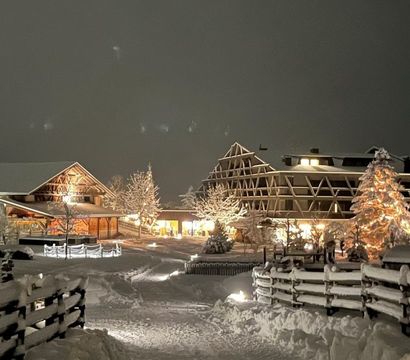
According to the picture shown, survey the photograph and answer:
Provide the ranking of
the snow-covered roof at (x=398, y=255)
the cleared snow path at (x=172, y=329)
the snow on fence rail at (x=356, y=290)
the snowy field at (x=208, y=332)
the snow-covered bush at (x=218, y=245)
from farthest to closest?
the snow-covered bush at (x=218, y=245)
the cleared snow path at (x=172, y=329)
the snow-covered roof at (x=398, y=255)
the snow on fence rail at (x=356, y=290)
the snowy field at (x=208, y=332)

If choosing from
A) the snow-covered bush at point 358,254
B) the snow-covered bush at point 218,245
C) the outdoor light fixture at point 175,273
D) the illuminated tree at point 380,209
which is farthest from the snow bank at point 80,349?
the snow-covered bush at point 218,245

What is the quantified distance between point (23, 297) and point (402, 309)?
599 cm

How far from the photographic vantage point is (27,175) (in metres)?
57.7

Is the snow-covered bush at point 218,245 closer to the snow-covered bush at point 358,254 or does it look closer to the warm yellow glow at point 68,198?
the snow-covered bush at point 358,254

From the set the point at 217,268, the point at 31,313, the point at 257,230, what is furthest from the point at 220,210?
the point at 31,313

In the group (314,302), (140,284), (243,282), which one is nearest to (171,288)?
(140,284)

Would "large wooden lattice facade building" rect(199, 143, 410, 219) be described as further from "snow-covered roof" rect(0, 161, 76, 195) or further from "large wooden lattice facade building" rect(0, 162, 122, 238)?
"snow-covered roof" rect(0, 161, 76, 195)

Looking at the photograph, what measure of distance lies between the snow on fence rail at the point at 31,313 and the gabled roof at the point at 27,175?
4619 cm

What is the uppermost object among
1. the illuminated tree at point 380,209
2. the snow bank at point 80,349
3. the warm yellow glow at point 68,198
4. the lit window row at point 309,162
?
the lit window row at point 309,162

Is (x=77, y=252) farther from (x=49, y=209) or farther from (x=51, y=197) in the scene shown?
(x=51, y=197)

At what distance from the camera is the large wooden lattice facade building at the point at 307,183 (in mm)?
59969

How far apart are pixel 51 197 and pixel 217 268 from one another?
96.3 ft

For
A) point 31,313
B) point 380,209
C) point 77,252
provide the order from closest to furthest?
point 31,313 < point 77,252 < point 380,209

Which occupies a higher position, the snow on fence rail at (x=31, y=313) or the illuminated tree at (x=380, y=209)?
the illuminated tree at (x=380, y=209)
